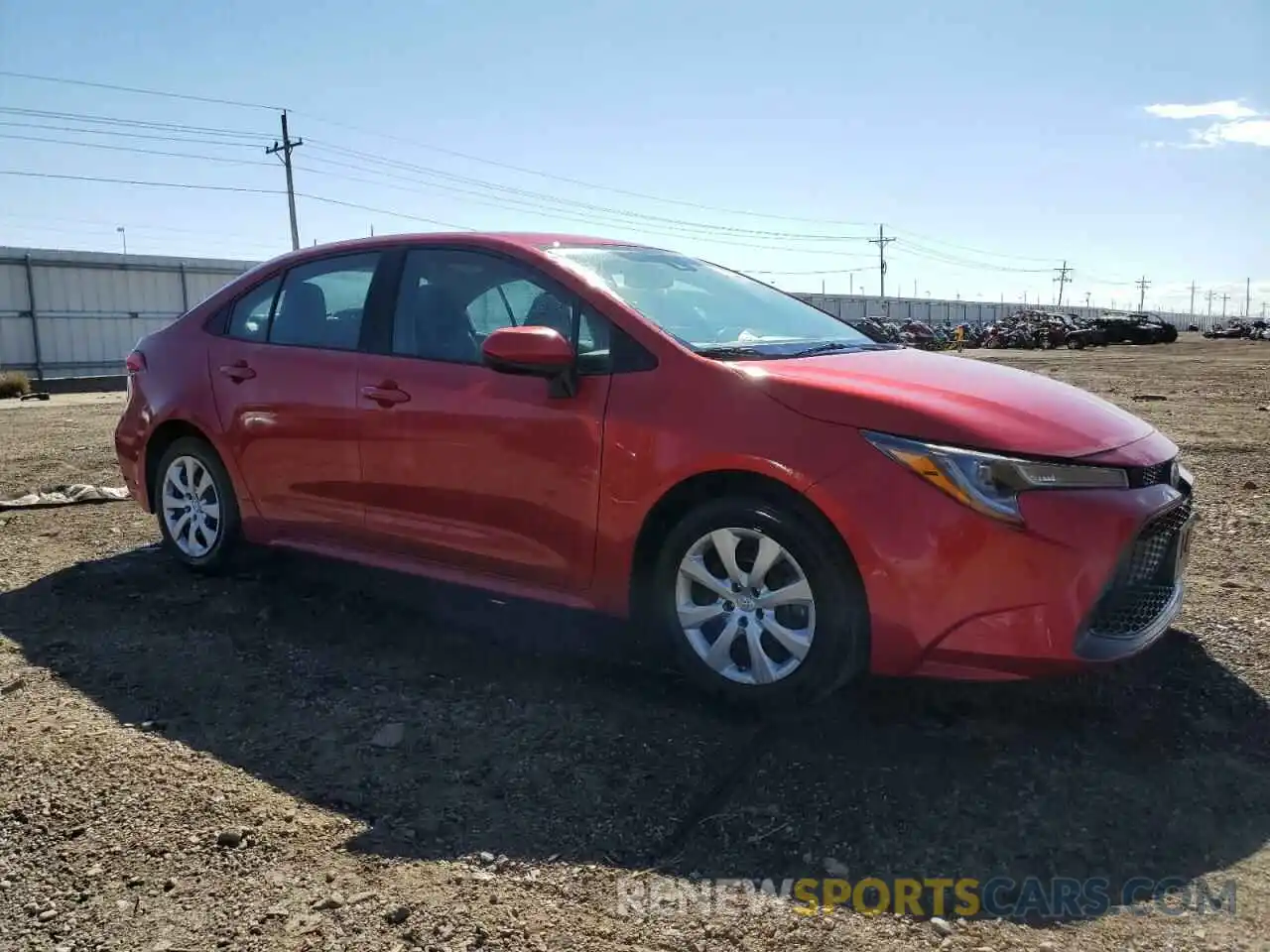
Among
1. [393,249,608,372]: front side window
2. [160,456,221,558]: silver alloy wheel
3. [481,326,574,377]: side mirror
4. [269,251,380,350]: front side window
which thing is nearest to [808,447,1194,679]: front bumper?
[481,326,574,377]: side mirror

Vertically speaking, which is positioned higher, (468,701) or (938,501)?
(938,501)

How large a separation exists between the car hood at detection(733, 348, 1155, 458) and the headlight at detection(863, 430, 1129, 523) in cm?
4

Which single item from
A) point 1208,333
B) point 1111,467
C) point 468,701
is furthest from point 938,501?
point 1208,333

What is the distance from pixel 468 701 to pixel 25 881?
1341mm

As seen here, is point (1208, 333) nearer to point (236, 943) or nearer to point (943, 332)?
point (943, 332)

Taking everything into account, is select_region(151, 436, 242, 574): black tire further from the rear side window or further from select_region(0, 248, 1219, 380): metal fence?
select_region(0, 248, 1219, 380): metal fence

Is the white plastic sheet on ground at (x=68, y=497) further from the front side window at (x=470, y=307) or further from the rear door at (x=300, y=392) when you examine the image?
the front side window at (x=470, y=307)

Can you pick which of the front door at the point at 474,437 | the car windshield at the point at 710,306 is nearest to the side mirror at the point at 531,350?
the front door at the point at 474,437

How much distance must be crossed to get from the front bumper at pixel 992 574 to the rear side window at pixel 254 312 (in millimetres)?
2889

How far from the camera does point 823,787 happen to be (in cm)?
272

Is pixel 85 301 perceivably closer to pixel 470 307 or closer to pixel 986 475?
pixel 470 307

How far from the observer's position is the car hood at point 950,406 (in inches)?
115

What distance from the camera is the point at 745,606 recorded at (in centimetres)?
318

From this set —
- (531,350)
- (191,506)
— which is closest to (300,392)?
(191,506)
